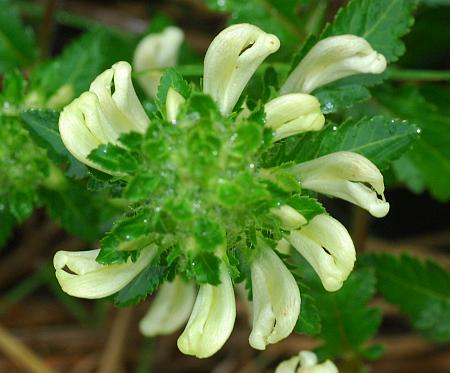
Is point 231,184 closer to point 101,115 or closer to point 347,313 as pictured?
point 101,115

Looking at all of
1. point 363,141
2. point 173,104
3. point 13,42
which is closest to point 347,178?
point 363,141

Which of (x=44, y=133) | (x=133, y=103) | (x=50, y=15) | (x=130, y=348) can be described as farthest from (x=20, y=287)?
(x=133, y=103)

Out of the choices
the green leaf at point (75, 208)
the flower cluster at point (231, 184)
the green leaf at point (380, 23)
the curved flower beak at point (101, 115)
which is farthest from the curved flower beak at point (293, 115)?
the green leaf at point (75, 208)

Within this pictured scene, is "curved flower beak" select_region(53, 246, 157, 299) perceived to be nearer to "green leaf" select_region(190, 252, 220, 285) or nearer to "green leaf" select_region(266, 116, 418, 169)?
"green leaf" select_region(190, 252, 220, 285)

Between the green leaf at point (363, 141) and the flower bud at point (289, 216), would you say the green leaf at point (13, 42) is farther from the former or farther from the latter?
the flower bud at point (289, 216)

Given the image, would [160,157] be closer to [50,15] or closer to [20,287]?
[50,15]
